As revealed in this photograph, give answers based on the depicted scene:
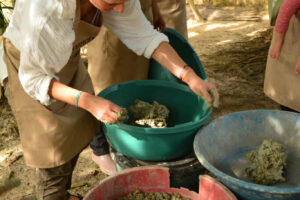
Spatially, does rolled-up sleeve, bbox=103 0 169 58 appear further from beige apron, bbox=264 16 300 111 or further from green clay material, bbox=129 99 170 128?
beige apron, bbox=264 16 300 111

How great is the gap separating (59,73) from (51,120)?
24cm

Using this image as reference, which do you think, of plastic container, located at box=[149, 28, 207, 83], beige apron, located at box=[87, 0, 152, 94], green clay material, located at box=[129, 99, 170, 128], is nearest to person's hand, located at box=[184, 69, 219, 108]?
green clay material, located at box=[129, 99, 170, 128]

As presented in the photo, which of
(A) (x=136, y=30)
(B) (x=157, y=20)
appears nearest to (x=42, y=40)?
(A) (x=136, y=30)

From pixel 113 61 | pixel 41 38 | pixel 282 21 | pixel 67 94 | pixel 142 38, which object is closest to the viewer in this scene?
pixel 41 38

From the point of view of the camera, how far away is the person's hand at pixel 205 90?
1.71 meters

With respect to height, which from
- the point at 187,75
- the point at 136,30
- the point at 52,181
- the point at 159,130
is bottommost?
the point at 52,181

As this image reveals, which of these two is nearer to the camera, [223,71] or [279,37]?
[279,37]

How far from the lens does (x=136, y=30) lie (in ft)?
6.31

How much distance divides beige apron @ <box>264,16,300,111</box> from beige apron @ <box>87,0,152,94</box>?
0.93 meters

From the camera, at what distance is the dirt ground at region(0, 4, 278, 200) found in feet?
8.57

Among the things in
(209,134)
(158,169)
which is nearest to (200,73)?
(209,134)

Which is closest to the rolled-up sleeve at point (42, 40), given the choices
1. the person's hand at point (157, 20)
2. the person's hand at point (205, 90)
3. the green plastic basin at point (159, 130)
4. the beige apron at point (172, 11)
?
the green plastic basin at point (159, 130)

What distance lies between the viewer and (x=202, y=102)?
1915 mm

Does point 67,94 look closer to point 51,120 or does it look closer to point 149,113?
point 51,120
